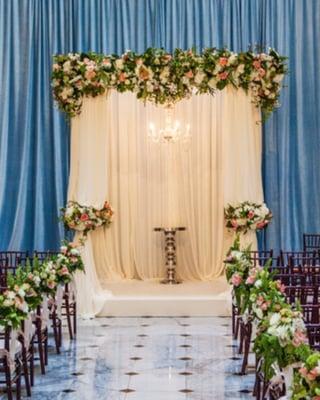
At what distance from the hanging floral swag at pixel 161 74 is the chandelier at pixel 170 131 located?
1.27 m

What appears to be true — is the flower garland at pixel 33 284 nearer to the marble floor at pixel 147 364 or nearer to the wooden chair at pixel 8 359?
the wooden chair at pixel 8 359

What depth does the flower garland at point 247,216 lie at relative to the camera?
1130 cm

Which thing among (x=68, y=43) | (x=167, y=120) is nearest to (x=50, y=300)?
(x=167, y=120)

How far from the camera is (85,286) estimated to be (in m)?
10.7

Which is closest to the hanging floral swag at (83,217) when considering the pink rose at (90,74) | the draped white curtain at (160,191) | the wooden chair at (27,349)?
the draped white curtain at (160,191)

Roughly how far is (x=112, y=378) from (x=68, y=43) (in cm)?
714

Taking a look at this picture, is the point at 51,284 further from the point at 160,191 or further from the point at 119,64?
the point at 160,191

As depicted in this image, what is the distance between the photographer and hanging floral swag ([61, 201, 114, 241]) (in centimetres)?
1105

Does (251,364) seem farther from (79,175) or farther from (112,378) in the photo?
(79,175)

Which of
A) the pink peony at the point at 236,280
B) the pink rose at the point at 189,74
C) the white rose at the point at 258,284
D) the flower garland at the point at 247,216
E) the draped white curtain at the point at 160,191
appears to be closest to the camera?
the white rose at the point at 258,284

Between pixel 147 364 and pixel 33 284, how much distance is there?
1.72 metres

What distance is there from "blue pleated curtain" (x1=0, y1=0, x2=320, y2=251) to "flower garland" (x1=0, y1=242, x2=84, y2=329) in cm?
433

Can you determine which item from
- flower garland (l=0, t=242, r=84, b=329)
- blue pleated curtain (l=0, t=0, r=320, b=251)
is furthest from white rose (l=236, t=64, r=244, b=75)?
flower garland (l=0, t=242, r=84, b=329)

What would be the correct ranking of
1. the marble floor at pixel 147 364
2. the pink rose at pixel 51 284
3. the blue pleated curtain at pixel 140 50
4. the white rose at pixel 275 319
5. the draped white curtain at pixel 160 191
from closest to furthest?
the white rose at pixel 275 319 < the marble floor at pixel 147 364 < the pink rose at pixel 51 284 < the draped white curtain at pixel 160 191 < the blue pleated curtain at pixel 140 50
